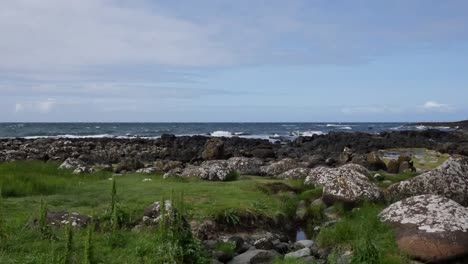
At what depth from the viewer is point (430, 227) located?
10031 mm

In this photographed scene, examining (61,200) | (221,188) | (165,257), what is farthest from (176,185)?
(165,257)

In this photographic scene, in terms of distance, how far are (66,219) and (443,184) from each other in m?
10.1

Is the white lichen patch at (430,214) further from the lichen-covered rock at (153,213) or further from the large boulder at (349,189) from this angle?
the lichen-covered rock at (153,213)

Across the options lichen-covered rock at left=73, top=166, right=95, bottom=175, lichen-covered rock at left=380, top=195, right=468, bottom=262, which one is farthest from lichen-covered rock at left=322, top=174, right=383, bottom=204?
lichen-covered rock at left=73, top=166, right=95, bottom=175

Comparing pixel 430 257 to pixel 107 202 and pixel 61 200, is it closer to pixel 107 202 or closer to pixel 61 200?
pixel 107 202

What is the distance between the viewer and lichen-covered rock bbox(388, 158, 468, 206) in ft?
45.2

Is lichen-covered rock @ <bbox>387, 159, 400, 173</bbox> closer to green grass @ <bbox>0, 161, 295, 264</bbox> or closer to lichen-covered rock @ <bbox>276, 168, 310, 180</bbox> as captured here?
lichen-covered rock @ <bbox>276, 168, 310, 180</bbox>

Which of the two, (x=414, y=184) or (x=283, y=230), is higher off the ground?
(x=414, y=184)

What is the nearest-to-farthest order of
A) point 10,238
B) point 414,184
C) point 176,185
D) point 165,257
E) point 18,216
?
point 165,257 → point 10,238 → point 18,216 → point 414,184 → point 176,185

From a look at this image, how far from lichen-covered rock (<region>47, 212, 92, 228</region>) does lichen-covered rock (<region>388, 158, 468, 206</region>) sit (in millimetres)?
8576

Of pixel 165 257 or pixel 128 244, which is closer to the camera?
pixel 165 257

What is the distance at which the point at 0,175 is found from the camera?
14898 millimetres

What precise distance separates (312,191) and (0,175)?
963 cm

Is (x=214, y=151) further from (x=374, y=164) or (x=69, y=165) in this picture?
(x=69, y=165)
